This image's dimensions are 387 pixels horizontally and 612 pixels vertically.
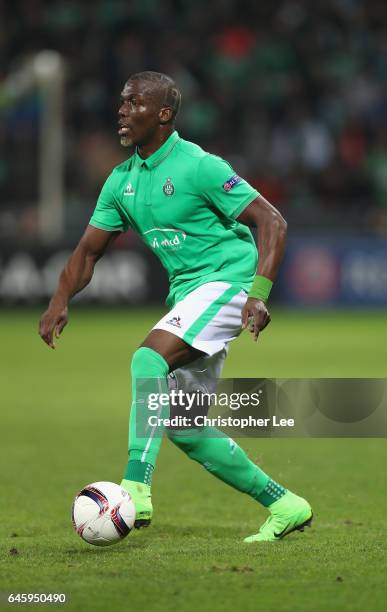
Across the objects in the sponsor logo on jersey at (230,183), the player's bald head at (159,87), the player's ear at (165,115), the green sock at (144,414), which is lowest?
the green sock at (144,414)

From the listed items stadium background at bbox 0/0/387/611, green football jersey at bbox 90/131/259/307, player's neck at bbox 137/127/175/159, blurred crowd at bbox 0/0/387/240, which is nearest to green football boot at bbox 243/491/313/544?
green football jersey at bbox 90/131/259/307

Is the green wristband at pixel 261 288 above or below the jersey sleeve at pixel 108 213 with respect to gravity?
below

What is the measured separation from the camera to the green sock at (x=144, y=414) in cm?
525

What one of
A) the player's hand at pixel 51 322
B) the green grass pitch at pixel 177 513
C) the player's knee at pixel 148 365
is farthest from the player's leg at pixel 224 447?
the player's hand at pixel 51 322

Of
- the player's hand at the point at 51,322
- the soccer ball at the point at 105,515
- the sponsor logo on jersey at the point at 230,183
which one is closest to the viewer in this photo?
→ the soccer ball at the point at 105,515

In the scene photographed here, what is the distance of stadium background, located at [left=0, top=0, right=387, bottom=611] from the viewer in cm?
1123

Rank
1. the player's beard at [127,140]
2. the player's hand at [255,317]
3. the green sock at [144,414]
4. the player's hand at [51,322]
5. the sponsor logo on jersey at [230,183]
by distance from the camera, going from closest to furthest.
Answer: the player's hand at [255,317]
the green sock at [144,414]
the sponsor logo on jersey at [230,183]
the player's beard at [127,140]
the player's hand at [51,322]

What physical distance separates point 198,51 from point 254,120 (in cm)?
181

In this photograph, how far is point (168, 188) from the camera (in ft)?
18.0

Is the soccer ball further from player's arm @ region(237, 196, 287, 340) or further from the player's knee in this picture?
player's arm @ region(237, 196, 287, 340)

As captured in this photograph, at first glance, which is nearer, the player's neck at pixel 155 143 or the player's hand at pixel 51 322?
the player's neck at pixel 155 143

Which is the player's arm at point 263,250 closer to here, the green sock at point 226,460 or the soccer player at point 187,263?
the soccer player at point 187,263

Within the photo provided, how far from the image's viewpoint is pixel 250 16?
21.9m

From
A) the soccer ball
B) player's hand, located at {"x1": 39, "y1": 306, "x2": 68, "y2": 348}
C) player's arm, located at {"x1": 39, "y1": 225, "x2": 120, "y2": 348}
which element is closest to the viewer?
the soccer ball
